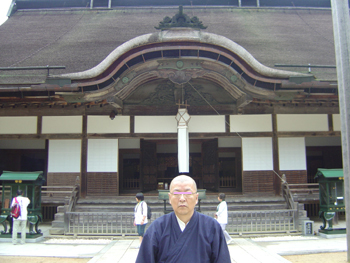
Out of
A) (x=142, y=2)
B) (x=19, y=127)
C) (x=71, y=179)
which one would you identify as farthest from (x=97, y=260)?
(x=142, y=2)

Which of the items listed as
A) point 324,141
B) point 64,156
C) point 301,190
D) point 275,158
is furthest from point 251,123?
point 64,156

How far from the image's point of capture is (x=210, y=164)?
12.0 m

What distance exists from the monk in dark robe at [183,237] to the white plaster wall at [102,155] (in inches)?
324

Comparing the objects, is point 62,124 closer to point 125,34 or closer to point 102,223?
point 102,223

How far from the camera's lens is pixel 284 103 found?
1060 cm

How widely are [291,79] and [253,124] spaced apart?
94.5 inches

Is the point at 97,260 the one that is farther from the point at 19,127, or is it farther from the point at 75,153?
the point at 19,127

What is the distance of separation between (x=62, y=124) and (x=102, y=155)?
5.65ft

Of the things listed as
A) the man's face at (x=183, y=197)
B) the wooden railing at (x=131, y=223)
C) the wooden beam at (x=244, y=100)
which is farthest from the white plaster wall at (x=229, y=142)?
the man's face at (x=183, y=197)

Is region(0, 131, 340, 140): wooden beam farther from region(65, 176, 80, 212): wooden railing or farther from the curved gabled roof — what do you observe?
region(65, 176, 80, 212): wooden railing

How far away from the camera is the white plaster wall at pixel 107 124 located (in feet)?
34.8

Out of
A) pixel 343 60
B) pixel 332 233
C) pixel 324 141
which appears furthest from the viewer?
pixel 324 141

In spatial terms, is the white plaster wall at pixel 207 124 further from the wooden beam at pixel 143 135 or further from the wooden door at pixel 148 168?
the wooden door at pixel 148 168

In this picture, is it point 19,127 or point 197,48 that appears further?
point 19,127
